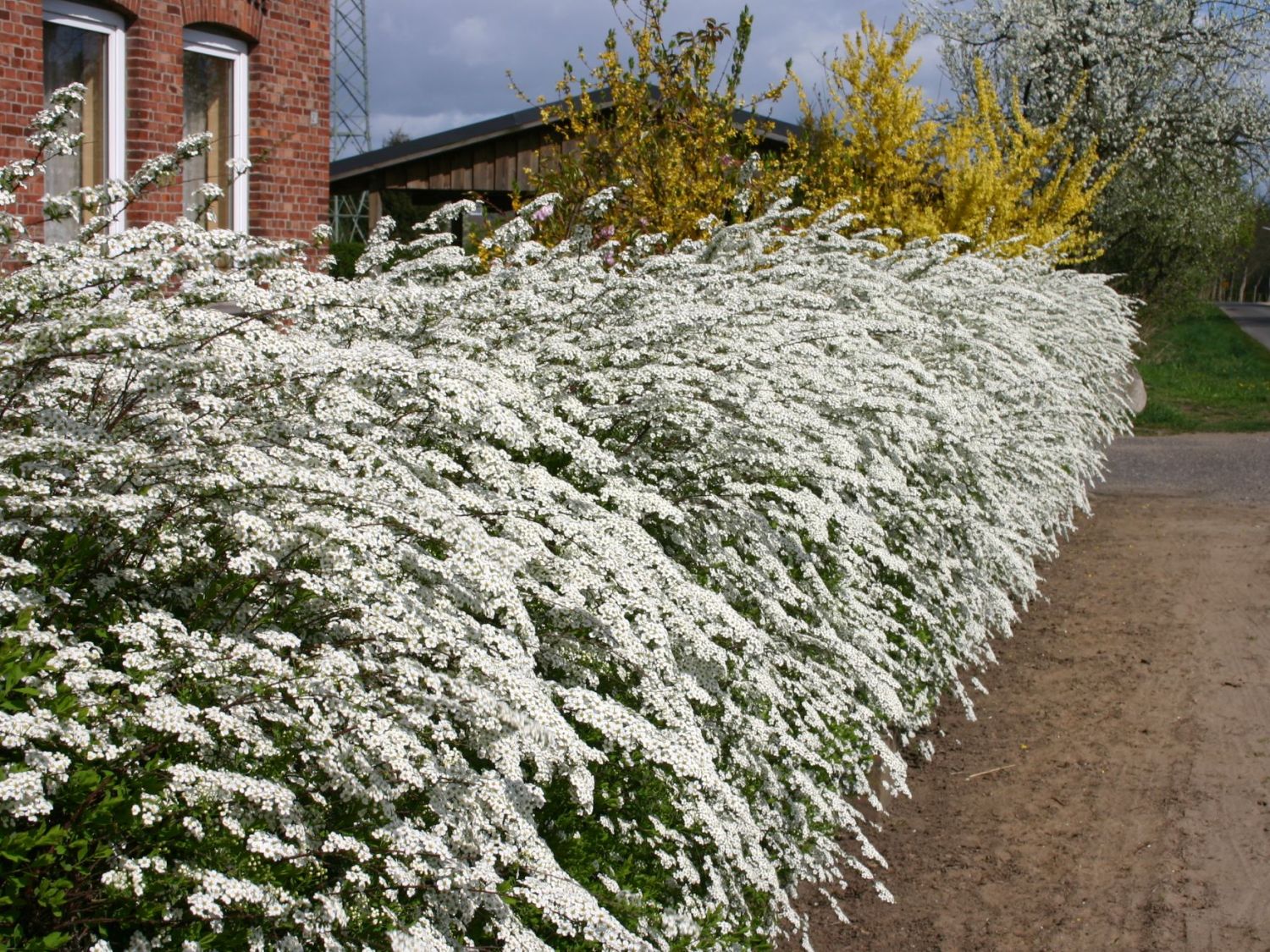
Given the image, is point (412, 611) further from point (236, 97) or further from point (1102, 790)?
point (236, 97)

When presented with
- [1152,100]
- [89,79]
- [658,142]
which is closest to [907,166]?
[658,142]

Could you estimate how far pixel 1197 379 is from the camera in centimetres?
2392

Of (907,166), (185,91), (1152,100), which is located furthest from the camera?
(1152,100)

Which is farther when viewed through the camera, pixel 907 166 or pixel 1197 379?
pixel 1197 379

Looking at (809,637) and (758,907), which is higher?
(809,637)

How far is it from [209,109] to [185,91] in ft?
0.80

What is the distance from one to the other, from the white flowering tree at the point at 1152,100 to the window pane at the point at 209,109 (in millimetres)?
16513

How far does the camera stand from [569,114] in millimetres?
9984

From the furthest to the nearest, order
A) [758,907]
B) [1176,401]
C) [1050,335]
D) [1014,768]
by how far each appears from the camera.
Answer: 1. [1176,401]
2. [1050,335]
3. [1014,768]
4. [758,907]

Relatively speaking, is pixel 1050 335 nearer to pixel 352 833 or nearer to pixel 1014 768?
pixel 1014 768

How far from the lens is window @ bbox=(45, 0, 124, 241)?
9297 mm

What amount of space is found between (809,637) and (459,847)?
1681mm

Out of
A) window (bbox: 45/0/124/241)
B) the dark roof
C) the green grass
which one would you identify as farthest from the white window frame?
the green grass

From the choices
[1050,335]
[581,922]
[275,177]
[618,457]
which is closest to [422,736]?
[581,922]
